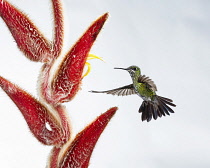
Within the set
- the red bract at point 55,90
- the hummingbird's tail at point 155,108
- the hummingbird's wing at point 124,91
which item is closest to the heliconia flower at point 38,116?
the red bract at point 55,90

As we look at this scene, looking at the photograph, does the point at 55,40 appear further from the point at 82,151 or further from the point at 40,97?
the point at 82,151

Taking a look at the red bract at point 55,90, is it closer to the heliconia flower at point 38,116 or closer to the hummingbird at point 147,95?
the heliconia flower at point 38,116

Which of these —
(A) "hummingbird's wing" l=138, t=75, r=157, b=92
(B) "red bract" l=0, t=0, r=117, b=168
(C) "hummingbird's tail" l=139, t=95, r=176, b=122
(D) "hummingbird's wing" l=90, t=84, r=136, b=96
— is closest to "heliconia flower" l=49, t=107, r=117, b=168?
(B) "red bract" l=0, t=0, r=117, b=168

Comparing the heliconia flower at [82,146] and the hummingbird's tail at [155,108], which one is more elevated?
the hummingbird's tail at [155,108]

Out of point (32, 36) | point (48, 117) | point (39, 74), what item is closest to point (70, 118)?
point (48, 117)

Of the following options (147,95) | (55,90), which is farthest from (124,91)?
(55,90)

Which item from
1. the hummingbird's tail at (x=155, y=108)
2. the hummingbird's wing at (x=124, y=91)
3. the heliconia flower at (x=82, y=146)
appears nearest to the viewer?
the heliconia flower at (x=82, y=146)

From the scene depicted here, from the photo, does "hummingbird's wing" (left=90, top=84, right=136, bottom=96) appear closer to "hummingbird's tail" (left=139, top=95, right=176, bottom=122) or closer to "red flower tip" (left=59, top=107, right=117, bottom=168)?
"hummingbird's tail" (left=139, top=95, right=176, bottom=122)
